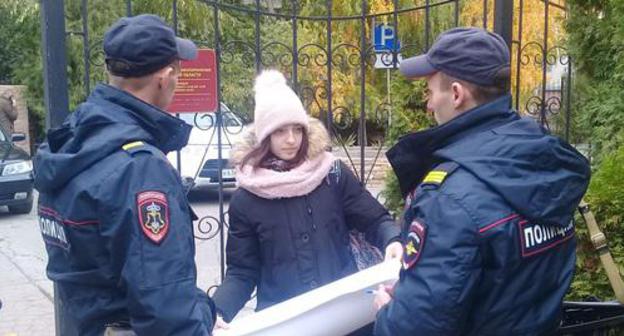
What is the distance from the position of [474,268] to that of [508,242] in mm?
107

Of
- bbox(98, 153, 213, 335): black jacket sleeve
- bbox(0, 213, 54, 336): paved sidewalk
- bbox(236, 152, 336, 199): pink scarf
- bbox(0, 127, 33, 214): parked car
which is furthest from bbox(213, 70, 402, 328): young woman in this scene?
bbox(0, 127, 33, 214): parked car

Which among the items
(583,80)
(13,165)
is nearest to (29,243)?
(13,165)

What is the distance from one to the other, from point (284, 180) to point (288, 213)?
0.13 meters

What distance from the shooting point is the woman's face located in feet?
9.26

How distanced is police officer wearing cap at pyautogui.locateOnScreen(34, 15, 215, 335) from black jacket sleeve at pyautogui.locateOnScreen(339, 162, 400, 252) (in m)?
0.88

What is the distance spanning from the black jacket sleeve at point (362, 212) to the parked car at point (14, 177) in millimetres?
8446

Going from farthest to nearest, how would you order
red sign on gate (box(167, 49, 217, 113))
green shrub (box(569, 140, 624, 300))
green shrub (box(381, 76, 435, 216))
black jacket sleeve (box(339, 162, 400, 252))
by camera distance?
green shrub (box(381, 76, 435, 216)) < red sign on gate (box(167, 49, 217, 113)) < green shrub (box(569, 140, 624, 300)) < black jacket sleeve (box(339, 162, 400, 252))

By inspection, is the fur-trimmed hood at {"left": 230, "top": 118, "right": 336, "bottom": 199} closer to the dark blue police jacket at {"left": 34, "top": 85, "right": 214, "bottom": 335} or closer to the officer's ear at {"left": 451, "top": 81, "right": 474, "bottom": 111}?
→ the dark blue police jacket at {"left": 34, "top": 85, "right": 214, "bottom": 335}

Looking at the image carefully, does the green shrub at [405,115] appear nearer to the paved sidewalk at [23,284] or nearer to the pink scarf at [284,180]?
the pink scarf at [284,180]

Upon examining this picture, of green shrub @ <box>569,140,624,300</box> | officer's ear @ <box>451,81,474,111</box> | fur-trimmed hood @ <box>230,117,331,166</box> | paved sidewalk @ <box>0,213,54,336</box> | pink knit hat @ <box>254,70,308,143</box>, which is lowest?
paved sidewalk @ <box>0,213,54,336</box>

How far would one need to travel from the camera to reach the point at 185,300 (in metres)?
1.89

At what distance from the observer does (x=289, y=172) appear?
2.77 meters

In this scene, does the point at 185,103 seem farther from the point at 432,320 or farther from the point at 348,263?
the point at 432,320

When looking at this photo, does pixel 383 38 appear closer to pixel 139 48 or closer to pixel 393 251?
pixel 393 251
